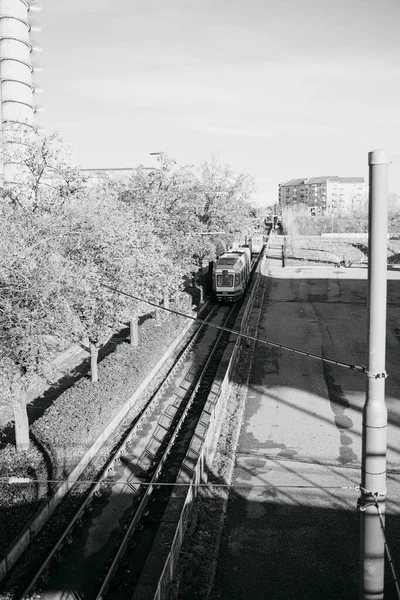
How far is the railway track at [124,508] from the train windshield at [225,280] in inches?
649

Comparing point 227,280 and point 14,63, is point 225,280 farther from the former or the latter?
point 14,63

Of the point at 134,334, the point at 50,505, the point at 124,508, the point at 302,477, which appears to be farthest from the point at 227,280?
the point at 50,505

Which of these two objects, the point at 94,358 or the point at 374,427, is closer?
the point at 374,427

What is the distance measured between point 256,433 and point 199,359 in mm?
9043

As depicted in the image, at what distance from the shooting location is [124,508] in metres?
12.7

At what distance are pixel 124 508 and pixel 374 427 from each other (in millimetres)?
9093

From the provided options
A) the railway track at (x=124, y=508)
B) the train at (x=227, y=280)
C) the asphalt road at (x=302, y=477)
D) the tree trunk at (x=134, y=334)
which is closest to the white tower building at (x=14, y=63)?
the train at (x=227, y=280)

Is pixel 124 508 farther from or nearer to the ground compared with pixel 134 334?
nearer to the ground

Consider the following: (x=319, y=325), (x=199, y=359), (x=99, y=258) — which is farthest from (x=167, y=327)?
(x=99, y=258)

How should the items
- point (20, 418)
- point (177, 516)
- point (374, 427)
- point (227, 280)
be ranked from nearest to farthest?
point (374, 427), point (177, 516), point (20, 418), point (227, 280)

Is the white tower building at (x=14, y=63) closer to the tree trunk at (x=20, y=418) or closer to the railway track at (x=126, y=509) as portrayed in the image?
the railway track at (x=126, y=509)

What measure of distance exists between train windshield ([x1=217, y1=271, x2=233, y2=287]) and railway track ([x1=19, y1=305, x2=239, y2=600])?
649 inches

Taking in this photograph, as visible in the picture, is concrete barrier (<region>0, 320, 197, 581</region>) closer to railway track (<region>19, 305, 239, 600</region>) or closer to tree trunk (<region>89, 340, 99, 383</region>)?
railway track (<region>19, 305, 239, 600</region>)

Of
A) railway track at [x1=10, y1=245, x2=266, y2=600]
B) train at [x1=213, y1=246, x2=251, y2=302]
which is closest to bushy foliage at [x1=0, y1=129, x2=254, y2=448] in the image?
railway track at [x1=10, y1=245, x2=266, y2=600]
